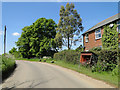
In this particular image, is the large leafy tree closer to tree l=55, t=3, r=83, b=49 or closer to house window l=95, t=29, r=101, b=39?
tree l=55, t=3, r=83, b=49

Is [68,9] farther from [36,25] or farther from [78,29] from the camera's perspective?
[36,25]

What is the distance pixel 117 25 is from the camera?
15.6m

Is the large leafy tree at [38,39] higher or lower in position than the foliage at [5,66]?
higher

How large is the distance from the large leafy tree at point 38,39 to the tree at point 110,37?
2087 centimetres

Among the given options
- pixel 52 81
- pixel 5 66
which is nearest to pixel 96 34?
pixel 52 81

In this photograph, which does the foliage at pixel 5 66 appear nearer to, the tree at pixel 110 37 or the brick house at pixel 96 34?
the tree at pixel 110 37

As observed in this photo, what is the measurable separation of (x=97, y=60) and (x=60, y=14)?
2033 cm

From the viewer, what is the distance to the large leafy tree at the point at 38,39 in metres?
37.5

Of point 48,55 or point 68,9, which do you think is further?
point 48,55

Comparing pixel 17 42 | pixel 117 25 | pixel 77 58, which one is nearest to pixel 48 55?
pixel 17 42

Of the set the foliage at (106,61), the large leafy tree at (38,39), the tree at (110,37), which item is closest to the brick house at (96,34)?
the tree at (110,37)

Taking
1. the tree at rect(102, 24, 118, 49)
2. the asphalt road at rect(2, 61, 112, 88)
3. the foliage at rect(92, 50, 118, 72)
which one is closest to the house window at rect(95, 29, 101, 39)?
the tree at rect(102, 24, 118, 49)

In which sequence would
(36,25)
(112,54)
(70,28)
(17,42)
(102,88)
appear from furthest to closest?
(17,42), (36,25), (70,28), (112,54), (102,88)

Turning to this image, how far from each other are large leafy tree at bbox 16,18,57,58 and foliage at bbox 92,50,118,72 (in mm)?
25222
